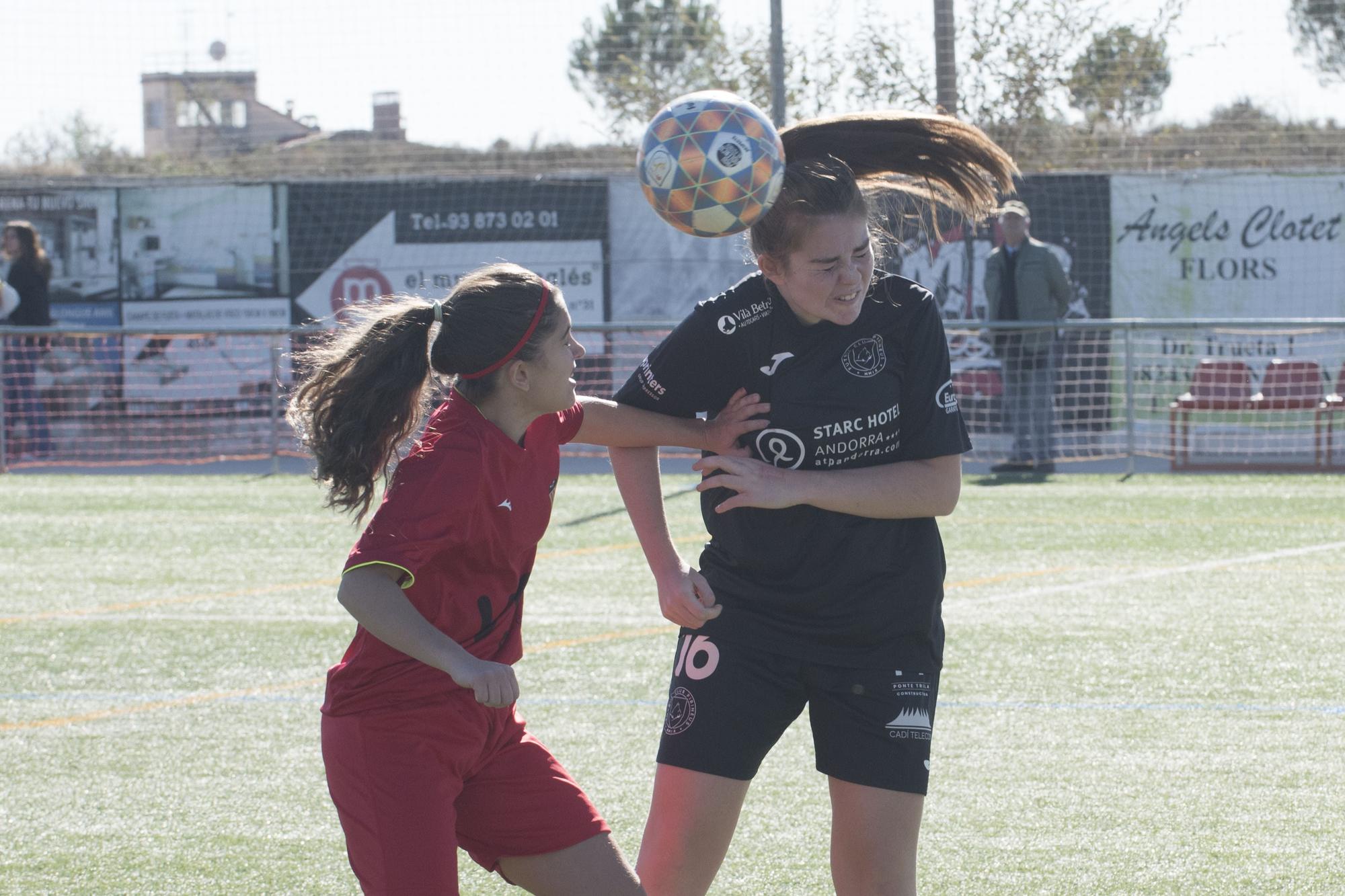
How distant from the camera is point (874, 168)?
10.5 ft

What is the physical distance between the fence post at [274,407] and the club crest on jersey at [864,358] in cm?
1099

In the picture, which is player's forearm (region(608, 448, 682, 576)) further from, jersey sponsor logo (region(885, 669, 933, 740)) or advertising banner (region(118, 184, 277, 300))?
advertising banner (region(118, 184, 277, 300))

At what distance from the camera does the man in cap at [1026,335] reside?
491 inches

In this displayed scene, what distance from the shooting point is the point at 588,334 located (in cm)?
1473

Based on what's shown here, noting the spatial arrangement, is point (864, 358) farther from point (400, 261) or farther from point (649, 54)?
point (649, 54)

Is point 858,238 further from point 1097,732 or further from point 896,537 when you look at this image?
point 1097,732

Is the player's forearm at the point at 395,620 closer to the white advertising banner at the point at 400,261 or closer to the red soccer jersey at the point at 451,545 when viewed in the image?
the red soccer jersey at the point at 451,545

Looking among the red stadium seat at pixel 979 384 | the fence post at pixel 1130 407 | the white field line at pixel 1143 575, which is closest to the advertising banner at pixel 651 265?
the red stadium seat at pixel 979 384

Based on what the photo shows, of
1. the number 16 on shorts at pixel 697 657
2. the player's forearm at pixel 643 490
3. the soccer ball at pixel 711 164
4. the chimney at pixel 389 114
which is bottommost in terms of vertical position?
the number 16 on shorts at pixel 697 657

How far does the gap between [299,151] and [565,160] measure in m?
4.77

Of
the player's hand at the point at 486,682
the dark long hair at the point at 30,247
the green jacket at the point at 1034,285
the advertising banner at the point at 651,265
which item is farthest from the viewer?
the advertising banner at the point at 651,265

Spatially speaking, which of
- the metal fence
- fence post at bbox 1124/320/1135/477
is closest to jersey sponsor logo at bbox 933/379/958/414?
the metal fence

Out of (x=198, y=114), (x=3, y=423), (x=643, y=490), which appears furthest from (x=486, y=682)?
(x=198, y=114)

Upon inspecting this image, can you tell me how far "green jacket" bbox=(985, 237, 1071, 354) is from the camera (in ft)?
40.9
